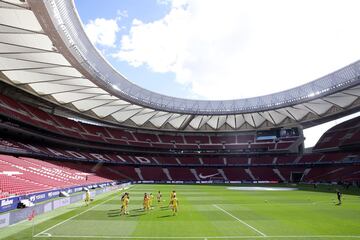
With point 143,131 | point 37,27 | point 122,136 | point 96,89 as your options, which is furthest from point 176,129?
point 37,27

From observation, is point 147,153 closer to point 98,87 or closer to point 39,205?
point 98,87

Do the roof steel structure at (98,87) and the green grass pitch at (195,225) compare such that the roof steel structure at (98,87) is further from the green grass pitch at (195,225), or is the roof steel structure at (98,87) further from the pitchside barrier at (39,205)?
the green grass pitch at (195,225)

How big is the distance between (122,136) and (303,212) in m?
63.8

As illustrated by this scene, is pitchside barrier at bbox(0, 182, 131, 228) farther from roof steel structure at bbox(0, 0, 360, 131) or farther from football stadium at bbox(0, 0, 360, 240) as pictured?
roof steel structure at bbox(0, 0, 360, 131)

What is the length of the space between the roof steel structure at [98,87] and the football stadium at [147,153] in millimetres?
228

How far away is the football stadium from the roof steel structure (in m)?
0.23

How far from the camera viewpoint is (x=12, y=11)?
2722 centimetres

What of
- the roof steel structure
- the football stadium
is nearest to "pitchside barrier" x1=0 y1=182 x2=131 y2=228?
the football stadium

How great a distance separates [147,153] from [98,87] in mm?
39160

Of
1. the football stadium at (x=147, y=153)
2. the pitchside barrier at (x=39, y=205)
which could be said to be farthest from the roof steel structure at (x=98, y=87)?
the pitchside barrier at (x=39, y=205)

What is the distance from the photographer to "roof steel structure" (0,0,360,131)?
2977 cm

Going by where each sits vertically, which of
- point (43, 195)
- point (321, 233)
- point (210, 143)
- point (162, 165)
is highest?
point (210, 143)

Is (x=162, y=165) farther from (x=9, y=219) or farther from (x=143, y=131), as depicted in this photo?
(x=9, y=219)

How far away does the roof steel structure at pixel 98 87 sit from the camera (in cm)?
2977
